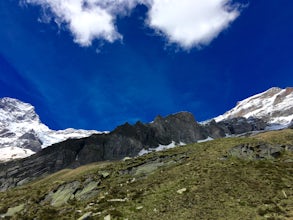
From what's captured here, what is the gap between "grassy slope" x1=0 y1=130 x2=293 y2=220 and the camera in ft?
119

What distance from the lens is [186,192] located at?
1614 inches

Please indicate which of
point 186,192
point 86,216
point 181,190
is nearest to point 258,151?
point 181,190

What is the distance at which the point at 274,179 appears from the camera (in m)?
42.5

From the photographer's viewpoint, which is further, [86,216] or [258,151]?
[258,151]

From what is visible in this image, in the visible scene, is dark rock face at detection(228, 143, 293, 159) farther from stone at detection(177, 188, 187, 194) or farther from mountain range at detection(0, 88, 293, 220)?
stone at detection(177, 188, 187, 194)

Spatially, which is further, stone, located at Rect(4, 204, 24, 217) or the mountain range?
stone, located at Rect(4, 204, 24, 217)

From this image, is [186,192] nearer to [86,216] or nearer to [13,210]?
[86,216]

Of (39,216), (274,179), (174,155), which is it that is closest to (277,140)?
(174,155)

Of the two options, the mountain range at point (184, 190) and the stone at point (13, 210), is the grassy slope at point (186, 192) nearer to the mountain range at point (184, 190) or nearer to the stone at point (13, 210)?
the mountain range at point (184, 190)

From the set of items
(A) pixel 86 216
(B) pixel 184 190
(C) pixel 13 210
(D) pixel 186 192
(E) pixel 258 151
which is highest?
(E) pixel 258 151

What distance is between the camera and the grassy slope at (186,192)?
3613 cm

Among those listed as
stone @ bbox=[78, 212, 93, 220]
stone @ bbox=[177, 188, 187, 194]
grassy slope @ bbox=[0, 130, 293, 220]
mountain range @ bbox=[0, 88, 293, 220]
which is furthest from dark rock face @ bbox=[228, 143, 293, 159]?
stone @ bbox=[78, 212, 93, 220]

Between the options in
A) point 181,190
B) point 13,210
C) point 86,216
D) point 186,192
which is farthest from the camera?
point 13,210

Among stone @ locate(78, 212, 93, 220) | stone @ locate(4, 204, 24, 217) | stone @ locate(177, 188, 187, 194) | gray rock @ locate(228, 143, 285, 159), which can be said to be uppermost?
gray rock @ locate(228, 143, 285, 159)
